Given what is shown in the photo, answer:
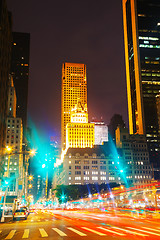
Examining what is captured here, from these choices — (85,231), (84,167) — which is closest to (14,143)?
(84,167)

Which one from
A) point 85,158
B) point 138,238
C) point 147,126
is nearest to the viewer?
point 138,238

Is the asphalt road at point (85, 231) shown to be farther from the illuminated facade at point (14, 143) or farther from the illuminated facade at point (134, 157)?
the illuminated facade at point (134, 157)

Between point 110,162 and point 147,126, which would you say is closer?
point 110,162

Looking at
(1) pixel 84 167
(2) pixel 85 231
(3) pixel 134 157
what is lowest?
(2) pixel 85 231

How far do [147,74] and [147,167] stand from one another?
7377cm

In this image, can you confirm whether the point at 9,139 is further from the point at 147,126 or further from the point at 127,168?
the point at 147,126

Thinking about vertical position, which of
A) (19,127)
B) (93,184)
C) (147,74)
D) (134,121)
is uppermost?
(147,74)

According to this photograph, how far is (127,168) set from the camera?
163m

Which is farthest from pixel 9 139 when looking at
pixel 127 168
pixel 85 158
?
pixel 127 168

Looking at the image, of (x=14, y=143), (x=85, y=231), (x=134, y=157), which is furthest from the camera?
(x=134, y=157)

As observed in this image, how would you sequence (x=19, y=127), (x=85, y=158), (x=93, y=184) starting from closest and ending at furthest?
(x=93, y=184) < (x=19, y=127) < (x=85, y=158)

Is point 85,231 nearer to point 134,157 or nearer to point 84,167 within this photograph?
point 84,167

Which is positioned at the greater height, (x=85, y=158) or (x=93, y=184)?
(x=85, y=158)

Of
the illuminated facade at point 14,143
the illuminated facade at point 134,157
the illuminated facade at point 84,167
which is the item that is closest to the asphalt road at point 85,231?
the illuminated facade at point 14,143
